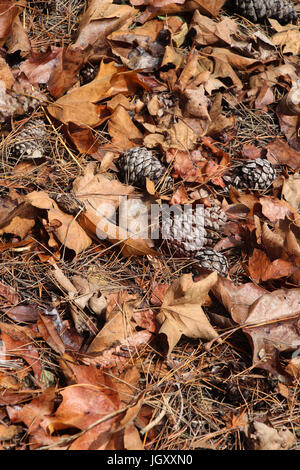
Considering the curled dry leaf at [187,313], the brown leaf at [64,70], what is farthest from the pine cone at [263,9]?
the curled dry leaf at [187,313]

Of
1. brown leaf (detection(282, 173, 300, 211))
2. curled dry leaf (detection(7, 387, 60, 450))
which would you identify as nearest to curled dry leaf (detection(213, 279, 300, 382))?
brown leaf (detection(282, 173, 300, 211))

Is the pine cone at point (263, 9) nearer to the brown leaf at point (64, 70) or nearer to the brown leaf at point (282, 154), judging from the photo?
the brown leaf at point (282, 154)

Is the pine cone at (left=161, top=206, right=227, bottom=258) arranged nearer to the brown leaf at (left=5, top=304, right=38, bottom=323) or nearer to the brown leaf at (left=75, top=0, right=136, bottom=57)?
the brown leaf at (left=5, top=304, right=38, bottom=323)

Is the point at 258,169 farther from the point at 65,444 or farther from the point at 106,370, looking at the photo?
the point at 65,444

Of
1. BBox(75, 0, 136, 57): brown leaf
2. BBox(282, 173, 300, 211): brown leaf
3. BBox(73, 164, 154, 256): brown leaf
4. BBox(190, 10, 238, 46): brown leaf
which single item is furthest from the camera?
BBox(190, 10, 238, 46): brown leaf

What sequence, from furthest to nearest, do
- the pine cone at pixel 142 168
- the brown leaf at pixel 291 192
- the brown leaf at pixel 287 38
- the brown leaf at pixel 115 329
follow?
1. the brown leaf at pixel 287 38
2. the brown leaf at pixel 291 192
3. the pine cone at pixel 142 168
4. the brown leaf at pixel 115 329

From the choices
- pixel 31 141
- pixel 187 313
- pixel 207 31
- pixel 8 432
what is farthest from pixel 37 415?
pixel 207 31
